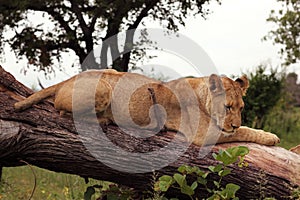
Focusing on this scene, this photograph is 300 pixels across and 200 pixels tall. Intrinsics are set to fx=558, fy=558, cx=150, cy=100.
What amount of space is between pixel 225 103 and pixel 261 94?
37.4ft

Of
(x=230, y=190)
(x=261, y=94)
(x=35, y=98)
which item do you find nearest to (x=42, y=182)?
(x=35, y=98)

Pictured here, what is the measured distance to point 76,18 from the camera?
Result: 22250 mm

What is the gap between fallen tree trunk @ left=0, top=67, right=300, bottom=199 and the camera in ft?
14.4

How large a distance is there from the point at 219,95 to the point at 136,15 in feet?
59.0

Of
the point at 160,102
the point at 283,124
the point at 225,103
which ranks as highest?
the point at 283,124

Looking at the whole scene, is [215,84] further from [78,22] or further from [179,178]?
[78,22]

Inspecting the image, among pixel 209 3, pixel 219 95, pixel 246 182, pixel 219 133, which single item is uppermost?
pixel 209 3

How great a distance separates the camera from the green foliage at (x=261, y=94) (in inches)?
608

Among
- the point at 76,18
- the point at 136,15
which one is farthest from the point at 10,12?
the point at 136,15

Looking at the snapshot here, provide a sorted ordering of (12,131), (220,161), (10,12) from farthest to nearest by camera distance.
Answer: (10,12) → (220,161) → (12,131)

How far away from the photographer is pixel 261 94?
1573 cm

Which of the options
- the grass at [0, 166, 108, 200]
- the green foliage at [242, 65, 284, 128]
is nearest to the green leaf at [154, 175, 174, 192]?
the grass at [0, 166, 108, 200]

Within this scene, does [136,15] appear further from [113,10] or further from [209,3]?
[209,3]

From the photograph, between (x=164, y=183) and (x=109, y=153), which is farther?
(x=109, y=153)
